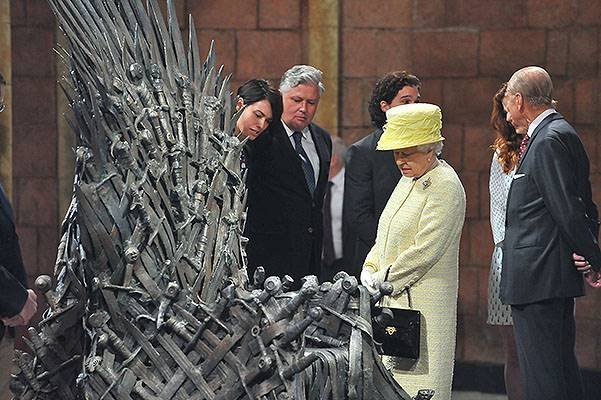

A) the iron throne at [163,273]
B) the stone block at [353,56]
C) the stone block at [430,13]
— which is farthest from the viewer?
the stone block at [353,56]

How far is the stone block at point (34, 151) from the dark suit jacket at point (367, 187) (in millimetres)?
2435

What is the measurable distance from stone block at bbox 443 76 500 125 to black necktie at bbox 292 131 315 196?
74.9 inches

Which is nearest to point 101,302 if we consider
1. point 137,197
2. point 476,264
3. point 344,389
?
point 137,197

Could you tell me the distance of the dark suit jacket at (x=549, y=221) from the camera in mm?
6793

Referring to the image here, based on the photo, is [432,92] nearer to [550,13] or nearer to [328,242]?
[550,13]

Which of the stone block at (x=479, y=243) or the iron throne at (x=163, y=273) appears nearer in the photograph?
the iron throne at (x=163, y=273)

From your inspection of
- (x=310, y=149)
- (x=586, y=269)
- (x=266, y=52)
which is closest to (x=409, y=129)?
(x=586, y=269)

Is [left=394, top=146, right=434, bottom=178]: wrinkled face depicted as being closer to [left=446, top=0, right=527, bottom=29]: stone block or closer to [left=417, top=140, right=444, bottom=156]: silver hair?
[left=417, top=140, right=444, bottom=156]: silver hair

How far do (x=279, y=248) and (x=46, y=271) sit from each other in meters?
2.66

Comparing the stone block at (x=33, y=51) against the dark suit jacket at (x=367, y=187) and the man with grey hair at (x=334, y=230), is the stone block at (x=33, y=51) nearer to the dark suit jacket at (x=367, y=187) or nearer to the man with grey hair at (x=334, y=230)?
the man with grey hair at (x=334, y=230)

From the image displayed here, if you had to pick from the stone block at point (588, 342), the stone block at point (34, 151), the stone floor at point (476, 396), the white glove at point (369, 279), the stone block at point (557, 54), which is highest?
the stone block at point (557, 54)

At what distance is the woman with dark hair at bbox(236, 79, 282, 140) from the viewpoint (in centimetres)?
696

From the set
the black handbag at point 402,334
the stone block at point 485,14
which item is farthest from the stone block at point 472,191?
the black handbag at point 402,334

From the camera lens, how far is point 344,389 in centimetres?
487
